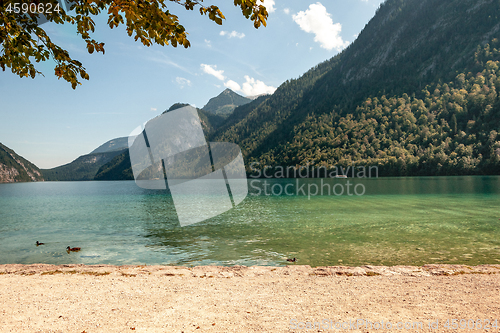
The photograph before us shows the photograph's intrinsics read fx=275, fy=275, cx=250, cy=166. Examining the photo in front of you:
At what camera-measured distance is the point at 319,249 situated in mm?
16172

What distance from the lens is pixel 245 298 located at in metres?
7.72

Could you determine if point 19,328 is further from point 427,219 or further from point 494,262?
point 427,219

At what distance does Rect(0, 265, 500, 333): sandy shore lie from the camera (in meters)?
5.90

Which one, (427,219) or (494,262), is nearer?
(494,262)

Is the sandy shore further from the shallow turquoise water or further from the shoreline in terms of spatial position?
the shallow turquoise water

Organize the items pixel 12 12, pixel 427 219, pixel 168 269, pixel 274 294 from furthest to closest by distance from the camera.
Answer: pixel 427 219 → pixel 168 269 → pixel 274 294 → pixel 12 12

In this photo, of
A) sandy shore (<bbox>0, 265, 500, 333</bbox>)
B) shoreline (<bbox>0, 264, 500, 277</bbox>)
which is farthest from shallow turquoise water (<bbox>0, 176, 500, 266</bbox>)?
sandy shore (<bbox>0, 265, 500, 333</bbox>)

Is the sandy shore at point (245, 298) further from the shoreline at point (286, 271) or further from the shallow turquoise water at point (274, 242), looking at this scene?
the shallow turquoise water at point (274, 242)

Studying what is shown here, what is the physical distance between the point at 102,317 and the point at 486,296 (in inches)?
383

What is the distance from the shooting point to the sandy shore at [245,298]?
5898 millimetres

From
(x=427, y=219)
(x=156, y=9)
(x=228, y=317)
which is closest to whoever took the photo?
(x=156, y=9)

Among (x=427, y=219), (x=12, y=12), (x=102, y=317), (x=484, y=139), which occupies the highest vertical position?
(x=484, y=139)

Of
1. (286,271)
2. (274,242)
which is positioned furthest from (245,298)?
(274,242)

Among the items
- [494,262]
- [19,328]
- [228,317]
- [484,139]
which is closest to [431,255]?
[494,262]
